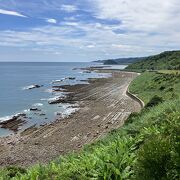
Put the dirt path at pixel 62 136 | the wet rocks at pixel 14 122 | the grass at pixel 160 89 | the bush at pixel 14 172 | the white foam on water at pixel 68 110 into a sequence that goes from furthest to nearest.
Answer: the white foam on water at pixel 68 110, the grass at pixel 160 89, the wet rocks at pixel 14 122, the dirt path at pixel 62 136, the bush at pixel 14 172

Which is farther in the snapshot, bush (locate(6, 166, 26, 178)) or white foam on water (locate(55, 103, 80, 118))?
white foam on water (locate(55, 103, 80, 118))

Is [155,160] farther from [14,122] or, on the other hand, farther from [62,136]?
[14,122]

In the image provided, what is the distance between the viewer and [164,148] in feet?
25.8

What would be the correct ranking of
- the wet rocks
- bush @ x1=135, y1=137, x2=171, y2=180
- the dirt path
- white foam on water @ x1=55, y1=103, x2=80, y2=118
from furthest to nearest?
white foam on water @ x1=55, y1=103, x2=80, y2=118, the wet rocks, the dirt path, bush @ x1=135, y1=137, x2=171, y2=180

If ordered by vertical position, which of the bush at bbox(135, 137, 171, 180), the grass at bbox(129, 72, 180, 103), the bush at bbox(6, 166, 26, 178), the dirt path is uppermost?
the bush at bbox(135, 137, 171, 180)

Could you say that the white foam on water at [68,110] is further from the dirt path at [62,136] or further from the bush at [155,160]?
the bush at [155,160]

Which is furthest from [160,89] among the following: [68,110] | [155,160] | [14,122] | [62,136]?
[155,160]

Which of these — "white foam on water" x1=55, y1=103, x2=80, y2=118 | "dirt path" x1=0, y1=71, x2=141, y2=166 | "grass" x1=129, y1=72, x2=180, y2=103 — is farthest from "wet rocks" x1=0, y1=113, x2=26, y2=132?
"grass" x1=129, y1=72, x2=180, y2=103

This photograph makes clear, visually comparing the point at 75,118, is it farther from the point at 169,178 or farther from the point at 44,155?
the point at 169,178

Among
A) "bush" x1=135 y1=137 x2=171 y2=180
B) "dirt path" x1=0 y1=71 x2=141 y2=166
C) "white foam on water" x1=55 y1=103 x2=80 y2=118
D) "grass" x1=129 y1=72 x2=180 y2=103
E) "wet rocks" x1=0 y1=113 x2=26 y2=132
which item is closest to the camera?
"bush" x1=135 y1=137 x2=171 y2=180

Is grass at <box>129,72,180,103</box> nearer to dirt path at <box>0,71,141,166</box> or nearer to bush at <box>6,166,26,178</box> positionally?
dirt path at <box>0,71,141,166</box>

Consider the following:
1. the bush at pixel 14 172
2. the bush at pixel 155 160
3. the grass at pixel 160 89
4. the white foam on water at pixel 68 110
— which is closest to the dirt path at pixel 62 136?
the white foam on water at pixel 68 110

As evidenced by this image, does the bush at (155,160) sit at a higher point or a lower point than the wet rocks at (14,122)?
higher

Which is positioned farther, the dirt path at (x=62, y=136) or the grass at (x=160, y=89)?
the grass at (x=160, y=89)
